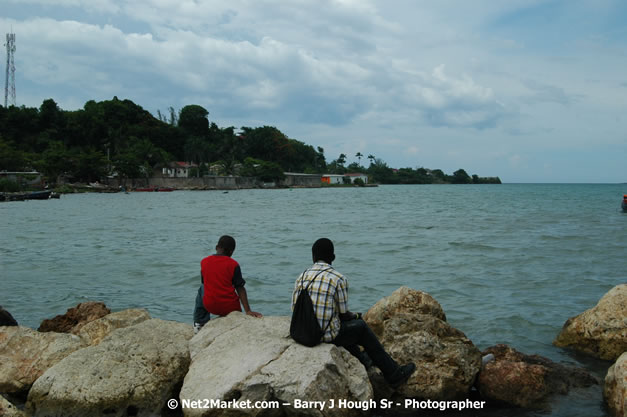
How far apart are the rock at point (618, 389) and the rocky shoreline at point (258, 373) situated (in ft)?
0.04

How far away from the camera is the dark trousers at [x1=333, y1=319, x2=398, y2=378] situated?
510cm

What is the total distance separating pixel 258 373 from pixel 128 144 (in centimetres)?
10360

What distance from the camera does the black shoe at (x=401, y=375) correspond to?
17.3ft

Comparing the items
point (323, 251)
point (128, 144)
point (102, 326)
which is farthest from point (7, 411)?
point (128, 144)

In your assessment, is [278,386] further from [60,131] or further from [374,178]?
[374,178]

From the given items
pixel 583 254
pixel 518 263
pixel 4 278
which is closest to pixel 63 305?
pixel 4 278

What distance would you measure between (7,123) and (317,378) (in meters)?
105

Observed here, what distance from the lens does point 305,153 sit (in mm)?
151125

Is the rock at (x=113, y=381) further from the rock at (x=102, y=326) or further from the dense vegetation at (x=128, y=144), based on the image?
the dense vegetation at (x=128, y=144)

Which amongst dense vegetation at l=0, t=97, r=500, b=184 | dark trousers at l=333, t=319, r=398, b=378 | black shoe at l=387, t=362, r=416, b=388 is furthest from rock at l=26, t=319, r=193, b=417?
dense vegetation at l=0, t=97, r=500, b=184

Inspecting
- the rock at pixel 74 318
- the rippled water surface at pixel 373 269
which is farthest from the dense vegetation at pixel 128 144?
the rock at pixel 74 318

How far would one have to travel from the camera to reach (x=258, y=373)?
459 centimetres

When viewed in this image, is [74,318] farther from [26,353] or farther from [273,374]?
[273,374]

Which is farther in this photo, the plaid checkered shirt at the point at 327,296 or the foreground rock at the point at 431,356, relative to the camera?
the foreground rock at the point at 431,356
